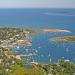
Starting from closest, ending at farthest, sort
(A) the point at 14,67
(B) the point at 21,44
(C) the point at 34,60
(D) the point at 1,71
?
(D) the point at 1,71 < (A) the point at 14,67 < (C) the point at 34,60 < (B) the point at 21,44

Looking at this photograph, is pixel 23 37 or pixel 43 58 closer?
pixel 43 58

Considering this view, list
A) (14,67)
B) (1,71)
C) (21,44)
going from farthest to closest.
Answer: (21,44)
(14,67)
(1,71)

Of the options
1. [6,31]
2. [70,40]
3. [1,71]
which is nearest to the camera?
[1,71]

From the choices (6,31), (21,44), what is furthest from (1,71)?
(6,31)

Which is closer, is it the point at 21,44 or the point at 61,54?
the point at 61,54

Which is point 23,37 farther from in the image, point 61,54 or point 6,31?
point 61,54

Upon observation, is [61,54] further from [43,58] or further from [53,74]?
[53,74]

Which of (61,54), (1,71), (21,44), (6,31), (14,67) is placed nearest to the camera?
(1,71)

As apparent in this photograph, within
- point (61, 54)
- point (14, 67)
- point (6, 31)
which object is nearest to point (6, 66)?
point (14, 67)
